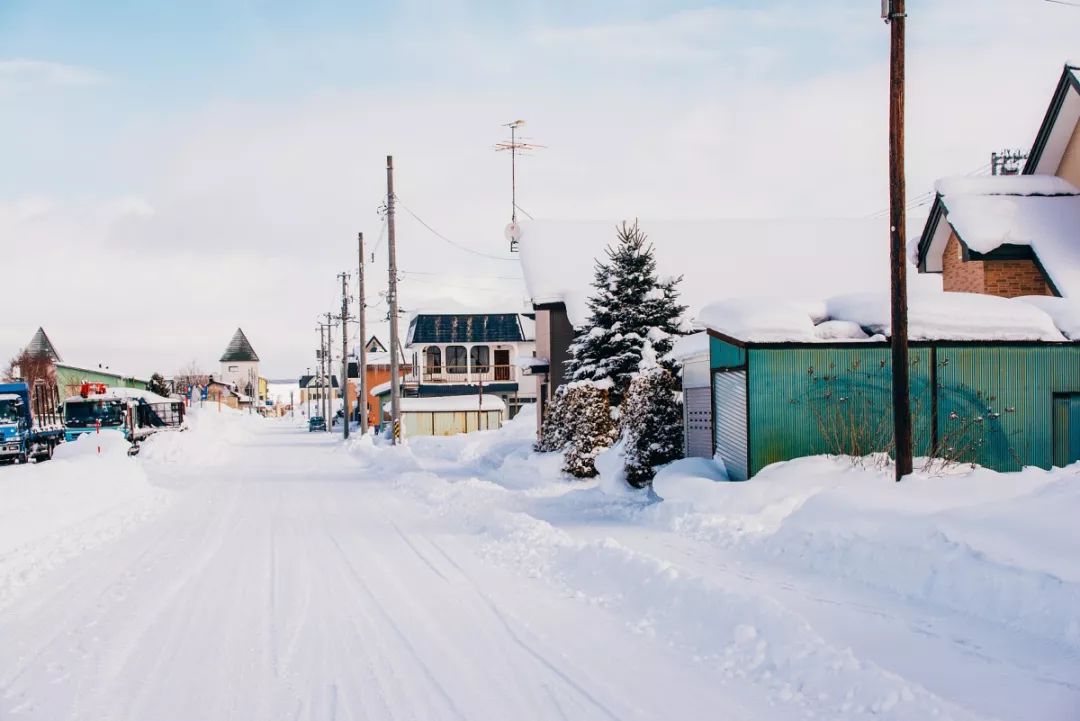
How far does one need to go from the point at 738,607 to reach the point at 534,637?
72.0 inches

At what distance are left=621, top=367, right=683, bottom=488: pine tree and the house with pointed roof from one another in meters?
174

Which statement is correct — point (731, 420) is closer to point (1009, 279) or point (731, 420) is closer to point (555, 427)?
point (1009, 279)

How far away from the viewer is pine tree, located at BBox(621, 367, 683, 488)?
2023cm

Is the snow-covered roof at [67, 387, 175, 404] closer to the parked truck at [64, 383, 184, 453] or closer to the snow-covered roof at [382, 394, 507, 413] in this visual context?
the parked truck at [64, 383, 184, 453]

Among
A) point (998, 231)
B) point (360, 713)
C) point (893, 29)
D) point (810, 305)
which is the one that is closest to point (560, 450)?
point (810, 305)

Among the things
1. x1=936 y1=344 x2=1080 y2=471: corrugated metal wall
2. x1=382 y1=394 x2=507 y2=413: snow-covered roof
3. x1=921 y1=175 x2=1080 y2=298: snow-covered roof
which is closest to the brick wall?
x1=921 y1=175 x2=1080 y2=298: snow-covered roof

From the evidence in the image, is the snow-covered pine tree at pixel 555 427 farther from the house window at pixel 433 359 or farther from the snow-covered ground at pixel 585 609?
the house window at pixel 433 359

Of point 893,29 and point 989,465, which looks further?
point 989,465

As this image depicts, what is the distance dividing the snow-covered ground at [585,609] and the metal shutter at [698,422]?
2.27 metres

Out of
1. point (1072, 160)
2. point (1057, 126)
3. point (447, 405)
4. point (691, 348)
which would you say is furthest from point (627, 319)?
point (447, 405)

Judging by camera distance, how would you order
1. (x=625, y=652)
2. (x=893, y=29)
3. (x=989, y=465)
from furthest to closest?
(x=989, y=465) → (x=893, y=29) → (x=625, y=652)

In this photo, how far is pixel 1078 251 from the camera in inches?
862

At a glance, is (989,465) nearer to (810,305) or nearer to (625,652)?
(810,305)

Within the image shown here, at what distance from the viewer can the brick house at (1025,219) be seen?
22.1 metres
